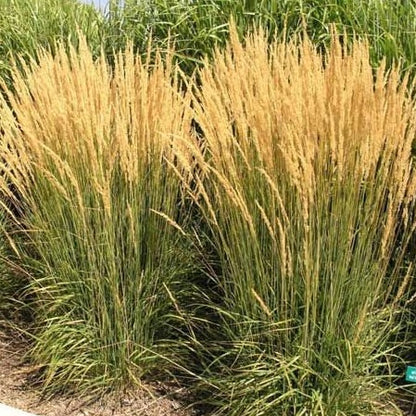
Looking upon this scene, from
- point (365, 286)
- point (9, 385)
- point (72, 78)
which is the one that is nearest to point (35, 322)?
point (9, 385)

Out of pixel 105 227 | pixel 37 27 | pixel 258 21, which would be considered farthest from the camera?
pixel 37 27

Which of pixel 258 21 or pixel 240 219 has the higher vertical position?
pixel 258 21

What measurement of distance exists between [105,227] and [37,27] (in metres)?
3.09

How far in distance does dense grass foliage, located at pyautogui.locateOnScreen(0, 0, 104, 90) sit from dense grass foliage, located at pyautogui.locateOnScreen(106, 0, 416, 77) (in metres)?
0.49

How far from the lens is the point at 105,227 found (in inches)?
135

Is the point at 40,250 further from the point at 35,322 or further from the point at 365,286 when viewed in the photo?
the point at 365,286

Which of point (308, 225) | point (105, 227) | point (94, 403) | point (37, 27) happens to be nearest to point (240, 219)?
point (308, 225)

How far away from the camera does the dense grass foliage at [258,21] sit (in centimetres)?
403

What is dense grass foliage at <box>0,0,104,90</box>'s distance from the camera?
5719mm

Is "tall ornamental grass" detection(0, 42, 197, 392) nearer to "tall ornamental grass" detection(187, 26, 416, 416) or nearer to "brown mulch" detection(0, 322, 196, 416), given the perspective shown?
"brown mulch" detection(0, 322, 196, 416)

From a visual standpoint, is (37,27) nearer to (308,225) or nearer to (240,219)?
(240,219)

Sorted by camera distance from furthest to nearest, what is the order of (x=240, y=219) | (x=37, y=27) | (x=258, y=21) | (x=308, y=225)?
1. (x=37, y=27)
2. (x=258, y=21)
3. (x=240, y=219)
4. (x=308, y=225)

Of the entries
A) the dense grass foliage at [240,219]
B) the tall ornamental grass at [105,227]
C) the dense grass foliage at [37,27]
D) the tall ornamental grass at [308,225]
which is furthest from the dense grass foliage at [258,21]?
the tall ornamental grass at [308,225]

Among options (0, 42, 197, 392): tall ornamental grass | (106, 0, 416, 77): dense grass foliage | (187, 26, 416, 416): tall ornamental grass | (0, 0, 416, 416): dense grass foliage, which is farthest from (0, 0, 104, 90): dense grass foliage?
(187, 26, 416, 416): tall ornamental grass
